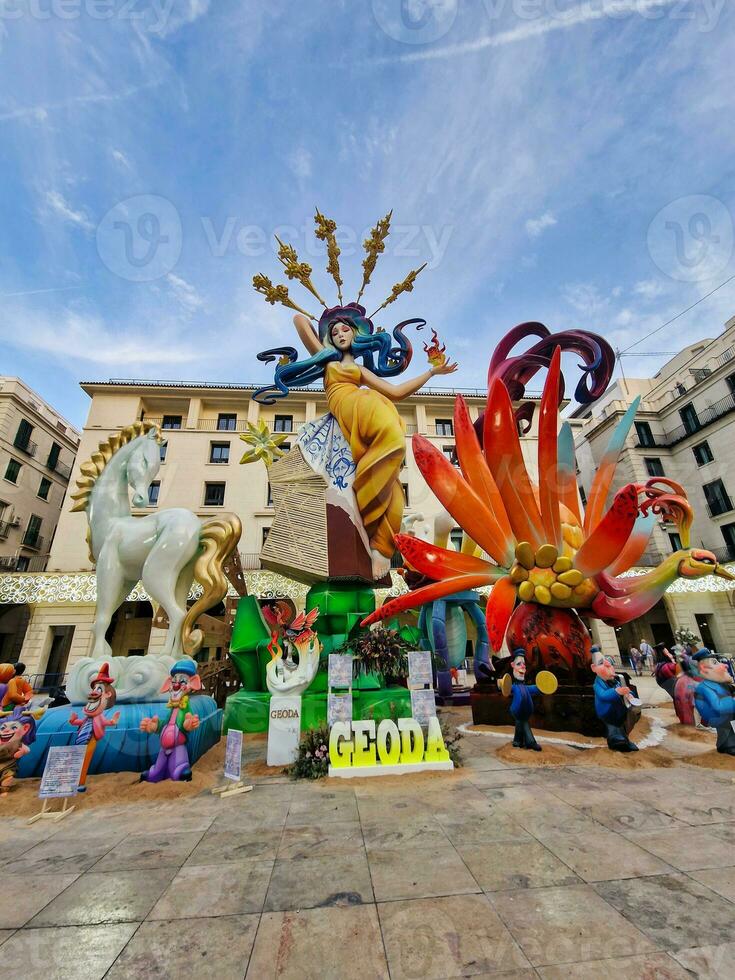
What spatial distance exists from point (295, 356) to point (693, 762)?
33.9 feet

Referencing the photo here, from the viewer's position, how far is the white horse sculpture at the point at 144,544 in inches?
274

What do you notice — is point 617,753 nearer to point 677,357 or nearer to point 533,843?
point 533,843

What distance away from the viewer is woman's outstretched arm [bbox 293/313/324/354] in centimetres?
1034

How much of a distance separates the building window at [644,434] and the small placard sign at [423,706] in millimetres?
25136

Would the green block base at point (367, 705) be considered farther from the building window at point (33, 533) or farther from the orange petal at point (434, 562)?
the building window at point (33, 533)

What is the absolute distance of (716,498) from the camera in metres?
22.0

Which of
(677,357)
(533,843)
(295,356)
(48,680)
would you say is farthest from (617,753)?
(677,357)

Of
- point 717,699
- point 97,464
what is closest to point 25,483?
point 97,464

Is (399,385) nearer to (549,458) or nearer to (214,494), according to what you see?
(549,458)

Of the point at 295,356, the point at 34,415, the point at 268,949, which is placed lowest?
the point at 268,949

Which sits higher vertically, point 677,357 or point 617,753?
point 677,357

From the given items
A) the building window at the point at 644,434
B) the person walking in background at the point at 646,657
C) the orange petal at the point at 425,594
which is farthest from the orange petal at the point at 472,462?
the building window at the point at 644,434

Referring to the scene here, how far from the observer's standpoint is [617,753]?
17.9 feet

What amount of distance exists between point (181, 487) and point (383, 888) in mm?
22118
